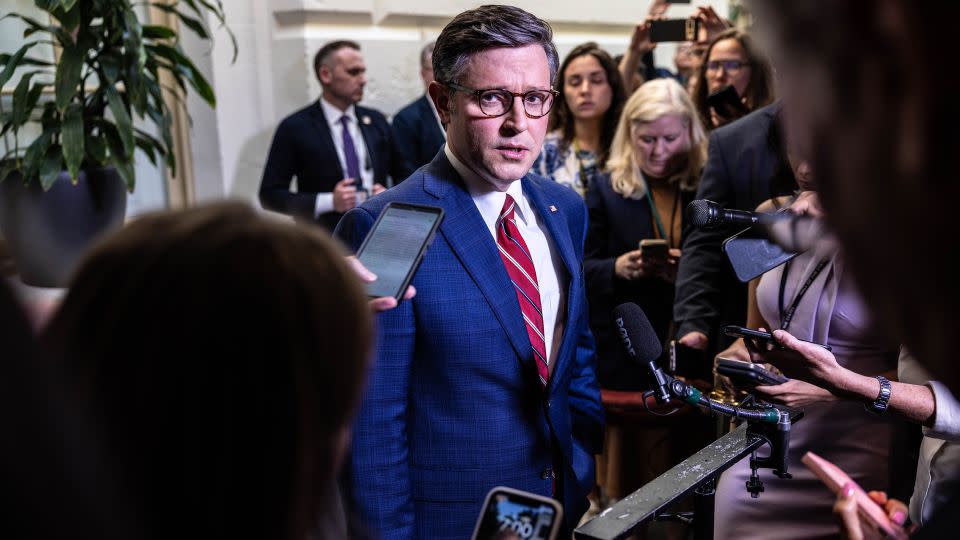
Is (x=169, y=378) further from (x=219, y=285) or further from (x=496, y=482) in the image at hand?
(x=496, y=482)

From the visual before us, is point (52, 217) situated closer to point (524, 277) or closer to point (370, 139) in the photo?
point (370, 139)

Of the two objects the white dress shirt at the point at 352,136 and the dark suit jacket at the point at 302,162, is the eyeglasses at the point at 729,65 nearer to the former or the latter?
the white dress shirt at the point at 352,136

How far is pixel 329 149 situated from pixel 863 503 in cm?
338

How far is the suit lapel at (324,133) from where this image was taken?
4.46 m

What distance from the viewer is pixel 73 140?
369 centimetres

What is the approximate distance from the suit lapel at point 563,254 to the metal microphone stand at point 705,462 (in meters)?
0.27

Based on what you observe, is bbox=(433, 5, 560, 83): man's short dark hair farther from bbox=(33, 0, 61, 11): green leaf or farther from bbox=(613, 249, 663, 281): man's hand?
bbox=(33, 0, 61, 11): green leaf

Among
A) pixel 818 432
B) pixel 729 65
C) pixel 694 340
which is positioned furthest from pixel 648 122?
pixel 818 432

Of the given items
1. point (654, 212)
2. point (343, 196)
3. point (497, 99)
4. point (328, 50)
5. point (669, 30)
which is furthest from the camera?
point (328, 50)

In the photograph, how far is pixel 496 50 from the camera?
1.68 m

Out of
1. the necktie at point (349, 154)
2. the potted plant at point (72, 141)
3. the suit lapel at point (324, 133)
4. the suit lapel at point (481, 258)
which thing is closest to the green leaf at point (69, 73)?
the potted plant at point (72, 141)

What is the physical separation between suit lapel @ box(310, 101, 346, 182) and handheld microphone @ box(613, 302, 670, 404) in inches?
122

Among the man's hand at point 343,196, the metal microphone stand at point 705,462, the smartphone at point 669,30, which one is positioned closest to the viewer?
the metal microphone stand at point 705,462

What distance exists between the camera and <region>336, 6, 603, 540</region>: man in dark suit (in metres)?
1.58
